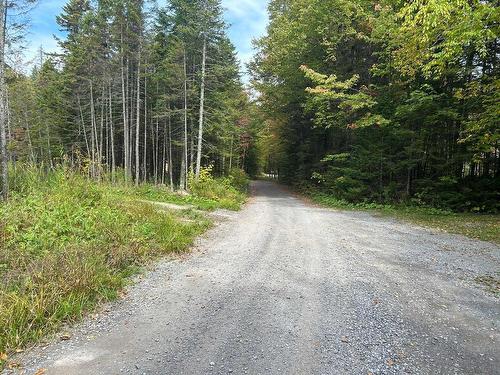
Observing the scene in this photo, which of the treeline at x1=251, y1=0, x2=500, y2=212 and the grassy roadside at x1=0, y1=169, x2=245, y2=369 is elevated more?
the treeline at x1=251, y1=0, x2=500, y2=212

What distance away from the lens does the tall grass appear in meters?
3.45

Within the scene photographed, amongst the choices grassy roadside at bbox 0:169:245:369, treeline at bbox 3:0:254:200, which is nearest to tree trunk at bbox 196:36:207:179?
treeline at bbox 3:0:254:200

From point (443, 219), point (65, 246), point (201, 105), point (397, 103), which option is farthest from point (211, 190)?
point (65, 246)

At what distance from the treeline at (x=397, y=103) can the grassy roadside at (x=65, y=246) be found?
765 centimetres

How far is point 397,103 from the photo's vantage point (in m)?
14.1

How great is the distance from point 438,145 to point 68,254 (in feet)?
46.5

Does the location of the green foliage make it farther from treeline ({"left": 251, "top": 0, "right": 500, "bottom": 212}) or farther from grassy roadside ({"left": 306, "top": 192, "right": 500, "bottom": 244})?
treeline ({"left": 251, "top": 0, "right": 500, "bottom": 212})

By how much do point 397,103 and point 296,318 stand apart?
12932 mm

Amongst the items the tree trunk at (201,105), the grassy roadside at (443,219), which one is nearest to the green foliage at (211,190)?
the tree trunk at (201,105)

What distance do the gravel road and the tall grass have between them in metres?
0.32

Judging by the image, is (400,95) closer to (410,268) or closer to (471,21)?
(471,21)

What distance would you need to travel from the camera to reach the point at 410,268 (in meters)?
5.66

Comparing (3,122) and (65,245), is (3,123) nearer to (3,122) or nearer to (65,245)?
(3,122)

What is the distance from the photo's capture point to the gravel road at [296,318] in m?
2.92
